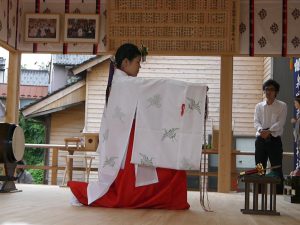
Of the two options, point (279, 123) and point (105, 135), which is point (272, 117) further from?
point (105, 135)

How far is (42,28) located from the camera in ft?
23.7

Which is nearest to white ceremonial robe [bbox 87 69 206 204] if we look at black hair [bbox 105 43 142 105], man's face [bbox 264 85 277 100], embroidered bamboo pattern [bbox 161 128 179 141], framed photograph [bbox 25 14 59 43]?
embroidered bamboo pattern [bbox 161 128 179 141]

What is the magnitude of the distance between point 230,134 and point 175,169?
333cm

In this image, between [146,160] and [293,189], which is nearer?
[146,160]

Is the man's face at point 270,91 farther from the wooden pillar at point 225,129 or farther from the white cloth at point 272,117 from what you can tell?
the wooden pillar at point 225,129

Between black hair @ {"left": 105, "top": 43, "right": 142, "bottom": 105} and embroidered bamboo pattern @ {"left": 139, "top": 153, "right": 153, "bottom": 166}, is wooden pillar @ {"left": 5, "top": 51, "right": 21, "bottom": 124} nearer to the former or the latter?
black hair @ {"left": 105, "top": 43, "right": 142, "bottom": 105}

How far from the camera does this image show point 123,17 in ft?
23.1

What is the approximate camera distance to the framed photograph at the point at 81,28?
7184mm

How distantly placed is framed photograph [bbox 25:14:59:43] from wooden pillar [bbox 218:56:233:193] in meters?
2.36

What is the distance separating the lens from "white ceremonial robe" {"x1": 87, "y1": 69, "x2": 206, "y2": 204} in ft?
12.4

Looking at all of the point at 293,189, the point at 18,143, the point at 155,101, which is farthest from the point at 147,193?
the point at 18,143

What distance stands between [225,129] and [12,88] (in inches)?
119

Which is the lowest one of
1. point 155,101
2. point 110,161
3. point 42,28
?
point 110,161

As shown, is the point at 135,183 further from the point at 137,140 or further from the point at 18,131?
the point at 18,131
